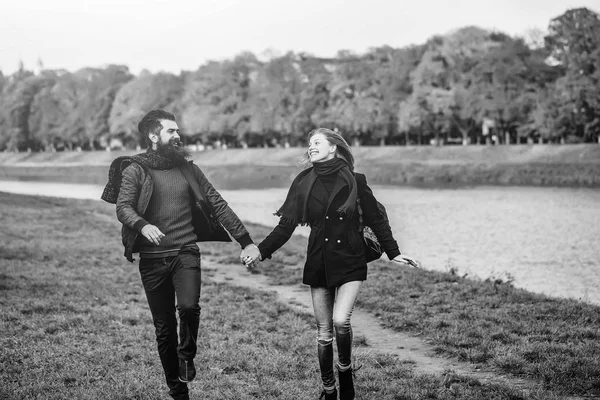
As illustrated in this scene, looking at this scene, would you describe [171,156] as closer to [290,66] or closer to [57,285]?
[57,285]

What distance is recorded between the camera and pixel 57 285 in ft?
40.9

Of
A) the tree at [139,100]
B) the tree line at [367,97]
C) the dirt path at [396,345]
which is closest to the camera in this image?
the dirt path at [396,345]

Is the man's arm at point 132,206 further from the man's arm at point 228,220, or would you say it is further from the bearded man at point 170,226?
the man's arm at point 228,220

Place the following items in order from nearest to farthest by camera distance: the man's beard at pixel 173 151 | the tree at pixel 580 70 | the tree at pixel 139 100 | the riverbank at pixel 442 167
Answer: the man's beard at pixel 173 151, the riverbank at pixel 442 167, the tree at pixel 580 70, the tree at pixel 139 100

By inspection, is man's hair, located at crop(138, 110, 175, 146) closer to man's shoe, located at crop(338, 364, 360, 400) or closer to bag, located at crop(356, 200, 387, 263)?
bag, located at crop(356, 200, 387, 263)

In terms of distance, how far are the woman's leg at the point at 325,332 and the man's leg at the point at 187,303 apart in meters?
1.02

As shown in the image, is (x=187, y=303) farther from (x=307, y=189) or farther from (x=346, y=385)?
(x=346, y=385)

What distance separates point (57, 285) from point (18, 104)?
383 feet

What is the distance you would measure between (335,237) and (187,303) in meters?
1.35

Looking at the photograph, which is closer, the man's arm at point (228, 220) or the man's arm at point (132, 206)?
the man's arm at point (132, 206)

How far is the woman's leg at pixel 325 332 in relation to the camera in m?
6.29

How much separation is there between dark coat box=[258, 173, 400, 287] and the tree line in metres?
50.8

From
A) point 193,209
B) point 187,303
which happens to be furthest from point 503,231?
point 187,303

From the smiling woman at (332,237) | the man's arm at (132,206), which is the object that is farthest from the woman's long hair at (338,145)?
the man's arm at (132,206)
